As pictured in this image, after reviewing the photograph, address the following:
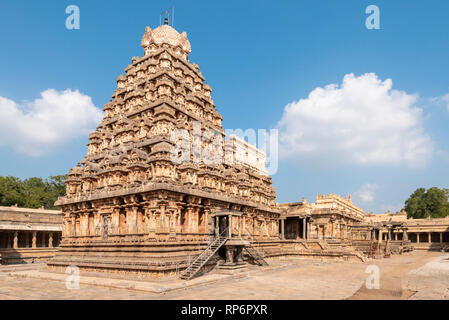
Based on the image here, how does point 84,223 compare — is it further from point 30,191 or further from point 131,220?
point 30,191

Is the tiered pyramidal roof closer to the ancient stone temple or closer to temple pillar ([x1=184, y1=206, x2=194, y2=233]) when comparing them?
the ancient stone temple

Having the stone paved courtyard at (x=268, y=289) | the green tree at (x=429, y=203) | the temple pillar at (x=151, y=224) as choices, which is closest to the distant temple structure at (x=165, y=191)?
the temple pillar at (x=151, y=224)

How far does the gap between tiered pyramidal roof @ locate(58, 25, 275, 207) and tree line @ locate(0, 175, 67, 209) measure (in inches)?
1628

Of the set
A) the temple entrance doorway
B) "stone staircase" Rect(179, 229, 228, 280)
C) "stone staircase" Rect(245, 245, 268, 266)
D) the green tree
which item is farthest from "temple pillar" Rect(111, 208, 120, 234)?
the green tree

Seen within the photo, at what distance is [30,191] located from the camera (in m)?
78.4

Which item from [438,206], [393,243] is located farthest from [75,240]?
[438,206]

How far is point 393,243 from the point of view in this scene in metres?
66.4

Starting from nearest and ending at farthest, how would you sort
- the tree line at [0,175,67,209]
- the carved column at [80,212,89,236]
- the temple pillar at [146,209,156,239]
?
the temple pillar at [146,209,156,239], the carved column at [80,212,89,236], the tree line at [0,175,67,209]

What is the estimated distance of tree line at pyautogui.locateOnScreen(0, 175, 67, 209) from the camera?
70062 millimetres

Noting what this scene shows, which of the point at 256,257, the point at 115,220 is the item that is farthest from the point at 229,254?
the point at 115,220

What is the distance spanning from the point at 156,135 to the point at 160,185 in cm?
813
